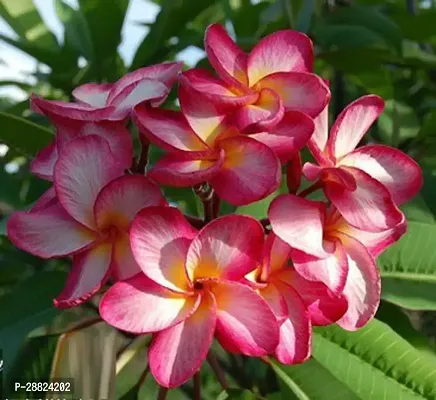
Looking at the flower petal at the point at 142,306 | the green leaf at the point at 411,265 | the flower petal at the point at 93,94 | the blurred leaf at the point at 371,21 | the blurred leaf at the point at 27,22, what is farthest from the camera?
the blurred leaf at the point at 27,22

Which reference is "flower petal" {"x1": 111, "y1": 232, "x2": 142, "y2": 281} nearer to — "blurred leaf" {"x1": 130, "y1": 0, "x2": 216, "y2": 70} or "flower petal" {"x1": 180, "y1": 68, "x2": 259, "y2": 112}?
"flower petal" {"x1": 180, "y1": 68, "x2": 259, "y2": 112}

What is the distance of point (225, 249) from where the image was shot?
65 centimetres

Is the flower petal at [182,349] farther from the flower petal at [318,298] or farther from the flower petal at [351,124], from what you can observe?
the flower petal at [351,124]

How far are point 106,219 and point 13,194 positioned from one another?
25.5 inches

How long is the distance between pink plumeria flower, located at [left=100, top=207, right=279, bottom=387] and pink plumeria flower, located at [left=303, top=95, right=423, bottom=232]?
0.08 meters

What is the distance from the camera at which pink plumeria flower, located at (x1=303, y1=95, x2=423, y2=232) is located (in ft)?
2.25

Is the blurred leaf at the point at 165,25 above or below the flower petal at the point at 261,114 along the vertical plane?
below

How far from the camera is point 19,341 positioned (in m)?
0.92

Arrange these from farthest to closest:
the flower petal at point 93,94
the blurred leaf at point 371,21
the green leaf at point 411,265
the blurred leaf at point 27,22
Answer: the blurred leaf at point 27,22, the blurred leaf at point 371,21, the green leaf at point 411,265, the flower petal at point 93,94

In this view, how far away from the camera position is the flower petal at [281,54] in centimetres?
73

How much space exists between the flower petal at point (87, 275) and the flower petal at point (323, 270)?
16 cm

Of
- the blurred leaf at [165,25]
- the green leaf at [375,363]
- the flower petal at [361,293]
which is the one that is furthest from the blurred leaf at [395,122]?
the flower petal at [361,293]

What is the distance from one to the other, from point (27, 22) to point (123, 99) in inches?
34.6

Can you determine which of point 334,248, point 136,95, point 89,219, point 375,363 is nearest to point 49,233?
point 89,219
